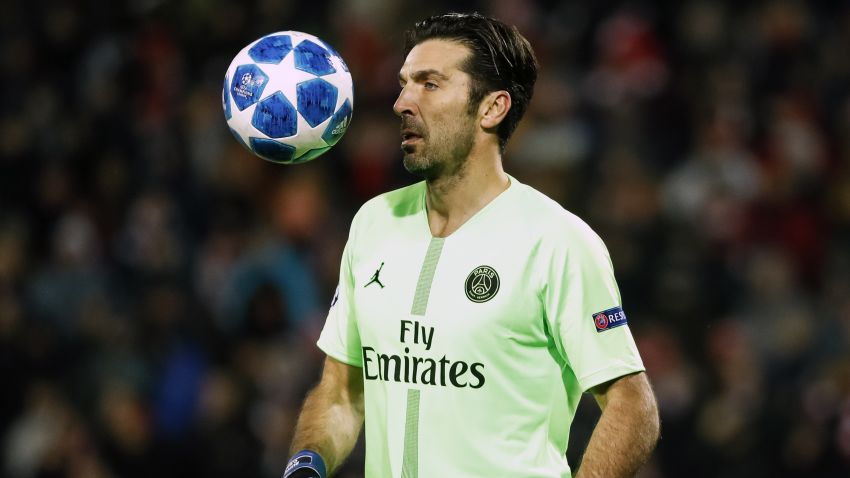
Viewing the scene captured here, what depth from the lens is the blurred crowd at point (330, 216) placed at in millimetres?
8305

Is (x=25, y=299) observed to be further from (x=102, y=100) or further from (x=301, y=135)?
(x=301, y=135)

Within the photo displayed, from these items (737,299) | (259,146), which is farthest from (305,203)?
(259,146)

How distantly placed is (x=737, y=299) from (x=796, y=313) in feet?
1.32

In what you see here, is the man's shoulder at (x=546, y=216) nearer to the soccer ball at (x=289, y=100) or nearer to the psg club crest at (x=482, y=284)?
the psg club crest at (x=482, y=284)

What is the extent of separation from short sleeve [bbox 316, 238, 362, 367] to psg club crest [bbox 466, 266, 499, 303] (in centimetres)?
49

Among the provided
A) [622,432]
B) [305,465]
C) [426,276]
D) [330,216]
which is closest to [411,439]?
[305,465]

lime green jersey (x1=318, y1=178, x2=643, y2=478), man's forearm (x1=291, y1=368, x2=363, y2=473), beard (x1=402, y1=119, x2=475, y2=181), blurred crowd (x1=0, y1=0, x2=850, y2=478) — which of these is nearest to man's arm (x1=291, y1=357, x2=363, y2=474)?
man's forearm (x1=291, y1=368, x2=363, y2=473)

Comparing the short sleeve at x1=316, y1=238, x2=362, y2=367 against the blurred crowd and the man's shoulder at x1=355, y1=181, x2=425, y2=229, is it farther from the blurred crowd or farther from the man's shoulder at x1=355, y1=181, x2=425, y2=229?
the blurred crowd

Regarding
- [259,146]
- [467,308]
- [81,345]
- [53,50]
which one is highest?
[53,50]

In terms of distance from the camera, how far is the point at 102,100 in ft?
35.8

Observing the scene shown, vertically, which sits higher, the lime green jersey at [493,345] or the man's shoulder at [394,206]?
the man's shoulder at [394,206]

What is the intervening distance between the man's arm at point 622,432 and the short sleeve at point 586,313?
50 millimetres

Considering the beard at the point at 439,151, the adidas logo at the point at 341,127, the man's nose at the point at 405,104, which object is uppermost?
the man's nose at the point at 405,104

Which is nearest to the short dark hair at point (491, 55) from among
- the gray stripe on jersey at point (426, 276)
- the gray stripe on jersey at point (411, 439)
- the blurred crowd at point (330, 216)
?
the gray stripe on jersey at point (426, 276)
